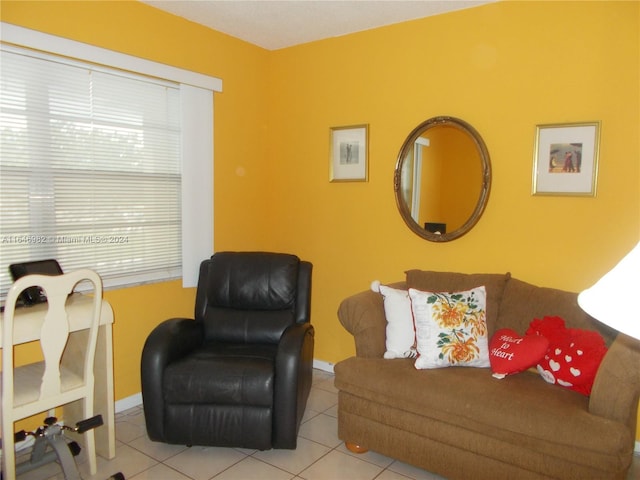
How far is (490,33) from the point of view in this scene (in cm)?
284

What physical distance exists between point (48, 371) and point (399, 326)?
5.59 feet

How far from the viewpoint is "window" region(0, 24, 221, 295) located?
2.45 m

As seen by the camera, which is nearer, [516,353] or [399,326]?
[516,353]

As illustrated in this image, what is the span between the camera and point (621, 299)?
889 millimetres

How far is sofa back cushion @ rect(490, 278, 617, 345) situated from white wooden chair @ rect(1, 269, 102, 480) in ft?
6.91

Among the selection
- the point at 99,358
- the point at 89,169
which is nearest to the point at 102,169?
the point at 89,169

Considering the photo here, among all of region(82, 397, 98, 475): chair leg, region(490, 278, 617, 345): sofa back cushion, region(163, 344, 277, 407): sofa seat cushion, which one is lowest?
region(82, 397, 98, 475): chair leg

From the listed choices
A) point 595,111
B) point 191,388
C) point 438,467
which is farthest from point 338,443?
point 595,111

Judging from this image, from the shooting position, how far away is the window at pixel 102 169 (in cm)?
245

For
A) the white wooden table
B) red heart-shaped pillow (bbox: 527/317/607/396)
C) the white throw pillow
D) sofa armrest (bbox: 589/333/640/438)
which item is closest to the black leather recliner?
the white wooden table

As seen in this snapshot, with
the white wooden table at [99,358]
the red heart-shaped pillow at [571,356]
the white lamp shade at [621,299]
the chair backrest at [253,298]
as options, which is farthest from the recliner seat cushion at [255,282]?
the white lamp shade at [621,299]

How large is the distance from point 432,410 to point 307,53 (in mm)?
2719

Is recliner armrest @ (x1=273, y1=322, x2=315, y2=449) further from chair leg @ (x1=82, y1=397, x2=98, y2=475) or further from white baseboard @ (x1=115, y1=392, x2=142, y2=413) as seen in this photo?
white baseboard @ (x1=115, y1=392, x2=142, y2=413)

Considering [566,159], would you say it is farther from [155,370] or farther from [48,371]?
[48,371]
